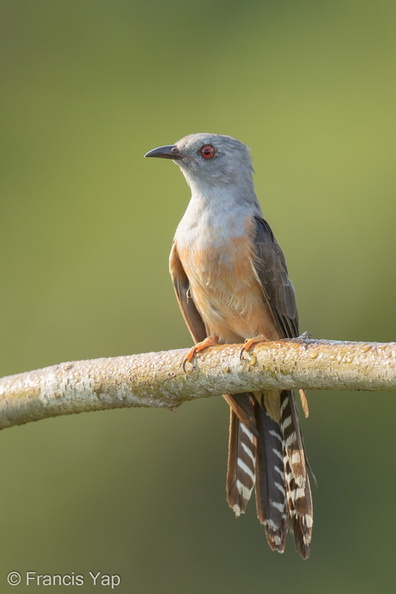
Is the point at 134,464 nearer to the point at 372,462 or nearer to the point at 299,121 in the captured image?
the point at 372,462

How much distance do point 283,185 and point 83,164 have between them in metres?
2.88

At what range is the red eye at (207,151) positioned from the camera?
18.3ft

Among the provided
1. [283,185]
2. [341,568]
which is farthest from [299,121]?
[341,568]

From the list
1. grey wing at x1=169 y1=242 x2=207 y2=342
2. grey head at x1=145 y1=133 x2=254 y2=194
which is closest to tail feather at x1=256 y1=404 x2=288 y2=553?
grey wing at x1=169 y1=242 x2=207 y2=342

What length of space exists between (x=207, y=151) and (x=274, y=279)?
946mm

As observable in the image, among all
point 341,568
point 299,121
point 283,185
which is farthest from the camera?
point 299,121

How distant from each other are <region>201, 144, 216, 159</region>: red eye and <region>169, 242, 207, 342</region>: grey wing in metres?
0.64

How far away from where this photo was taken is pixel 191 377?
410cm

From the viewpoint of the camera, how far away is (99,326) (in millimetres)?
9508

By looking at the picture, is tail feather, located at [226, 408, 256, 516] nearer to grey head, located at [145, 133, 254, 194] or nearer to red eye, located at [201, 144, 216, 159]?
grey head, located at [145, 133, 254, 194]

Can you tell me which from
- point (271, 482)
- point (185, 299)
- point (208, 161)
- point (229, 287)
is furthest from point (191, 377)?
point (208, 161)

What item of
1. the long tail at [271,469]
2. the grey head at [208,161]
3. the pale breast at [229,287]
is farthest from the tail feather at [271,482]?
the grey head at [208,161]

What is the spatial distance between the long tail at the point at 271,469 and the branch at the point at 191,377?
91 cm

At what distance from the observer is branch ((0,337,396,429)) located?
353cm
